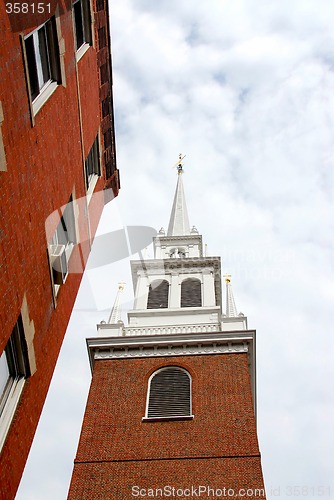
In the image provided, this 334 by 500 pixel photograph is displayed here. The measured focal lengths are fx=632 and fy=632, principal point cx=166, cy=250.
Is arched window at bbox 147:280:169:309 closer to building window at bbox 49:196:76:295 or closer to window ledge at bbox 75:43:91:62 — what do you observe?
building window at bbox 49:196:76:295

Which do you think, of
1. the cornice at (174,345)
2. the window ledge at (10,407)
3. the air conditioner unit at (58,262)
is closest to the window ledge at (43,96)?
the air conditioner unit at (58,262)

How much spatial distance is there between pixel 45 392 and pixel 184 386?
12.5 meters

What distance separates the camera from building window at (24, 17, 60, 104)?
10.4m

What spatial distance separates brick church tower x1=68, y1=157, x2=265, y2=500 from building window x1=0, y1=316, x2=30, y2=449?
33.1 feet

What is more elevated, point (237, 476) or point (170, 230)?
point (170, 230)

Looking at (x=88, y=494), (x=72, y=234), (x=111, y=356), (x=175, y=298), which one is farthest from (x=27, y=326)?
(x=175, y=298)

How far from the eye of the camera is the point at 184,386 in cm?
2375

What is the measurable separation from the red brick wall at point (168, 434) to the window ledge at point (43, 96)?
42.2 ft

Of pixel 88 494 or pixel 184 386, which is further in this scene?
pixel 184 386

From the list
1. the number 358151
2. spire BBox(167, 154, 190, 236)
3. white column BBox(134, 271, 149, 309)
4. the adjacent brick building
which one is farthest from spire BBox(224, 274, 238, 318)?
the number 358151

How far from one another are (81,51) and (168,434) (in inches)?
519

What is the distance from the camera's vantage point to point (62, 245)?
12.2m

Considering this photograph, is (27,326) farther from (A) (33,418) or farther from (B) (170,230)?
(B) (170,230)

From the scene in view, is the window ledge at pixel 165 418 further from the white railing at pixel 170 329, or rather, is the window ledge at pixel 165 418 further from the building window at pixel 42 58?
the building window at pixel 42 58
